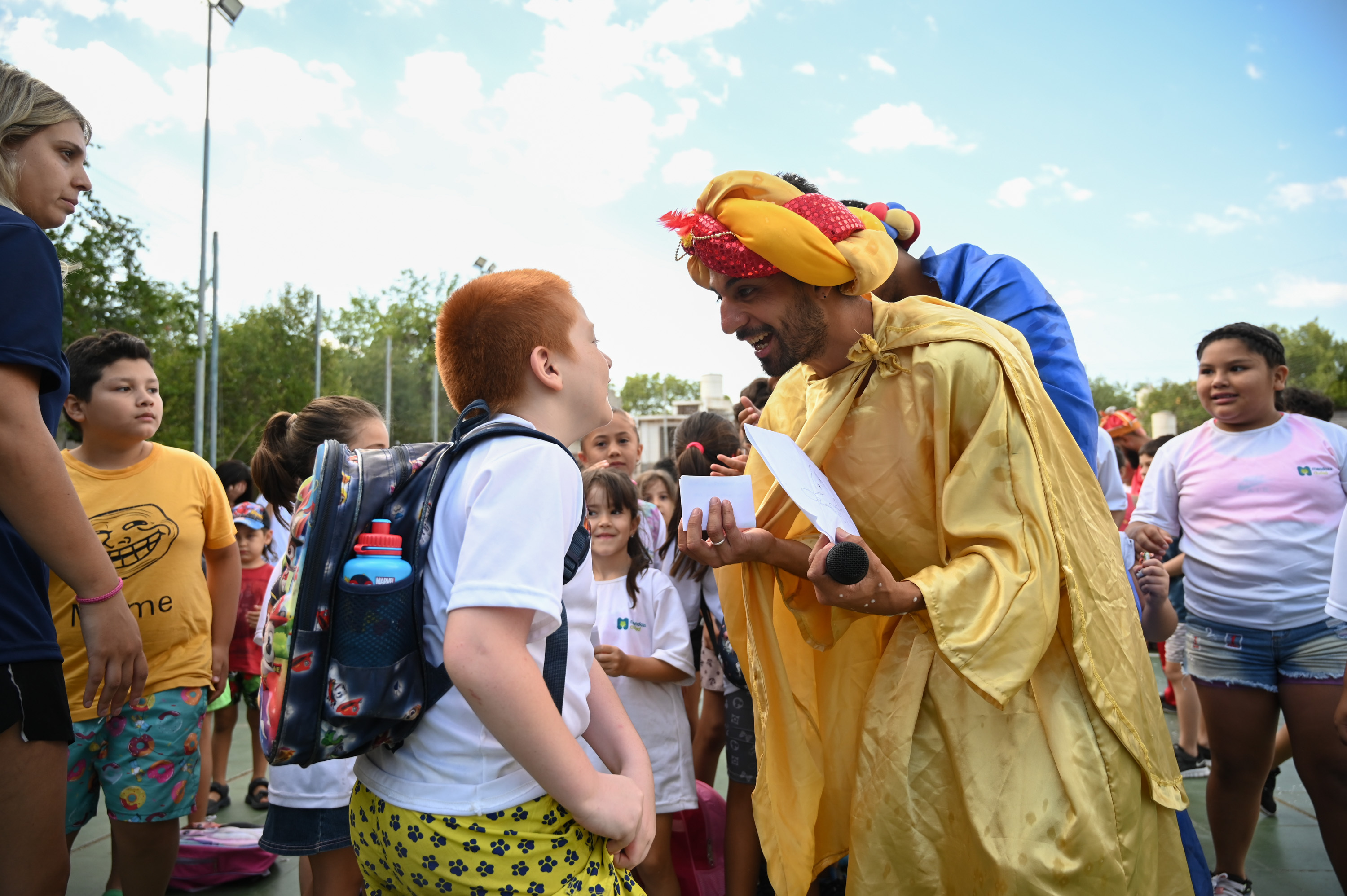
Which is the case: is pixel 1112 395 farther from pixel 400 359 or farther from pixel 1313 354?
pixel 400 359

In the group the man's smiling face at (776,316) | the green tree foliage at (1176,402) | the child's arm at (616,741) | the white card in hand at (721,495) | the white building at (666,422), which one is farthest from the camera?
the green tree foliage at (1176,402)

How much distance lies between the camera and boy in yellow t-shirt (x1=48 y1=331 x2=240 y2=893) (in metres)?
2.53

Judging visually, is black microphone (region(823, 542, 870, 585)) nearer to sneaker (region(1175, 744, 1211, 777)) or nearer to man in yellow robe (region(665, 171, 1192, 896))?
man in yellow robe (region(665, 171, 1192, 896))

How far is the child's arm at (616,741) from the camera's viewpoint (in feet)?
4.49

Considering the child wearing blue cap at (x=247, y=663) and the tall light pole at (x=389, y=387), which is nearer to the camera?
the child wearing blue cap at (x=247, y=663)

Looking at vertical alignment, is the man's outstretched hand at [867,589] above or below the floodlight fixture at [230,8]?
below

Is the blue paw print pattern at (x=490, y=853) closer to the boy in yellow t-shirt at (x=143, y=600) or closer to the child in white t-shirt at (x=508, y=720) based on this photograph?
the child in white t-shirt at (x=508, y=720)

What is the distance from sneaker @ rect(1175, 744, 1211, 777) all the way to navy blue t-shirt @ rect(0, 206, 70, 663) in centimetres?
504

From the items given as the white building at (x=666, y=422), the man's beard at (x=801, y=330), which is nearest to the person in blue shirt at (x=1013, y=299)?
the man's beard at (x=801, y=330)

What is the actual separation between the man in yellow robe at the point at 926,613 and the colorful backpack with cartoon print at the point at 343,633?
78 centimetres

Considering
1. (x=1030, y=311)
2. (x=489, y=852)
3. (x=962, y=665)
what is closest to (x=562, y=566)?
(x=489, y=852)

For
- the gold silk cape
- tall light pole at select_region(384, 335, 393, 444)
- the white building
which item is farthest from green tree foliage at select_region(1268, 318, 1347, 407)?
the gold silk cape

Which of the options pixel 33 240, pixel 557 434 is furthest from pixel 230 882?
pixel 557 434

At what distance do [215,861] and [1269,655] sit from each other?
4083mm
